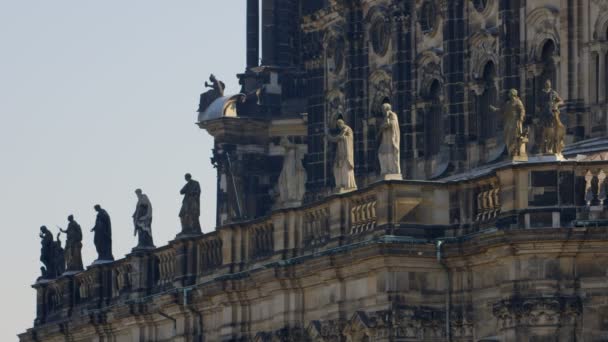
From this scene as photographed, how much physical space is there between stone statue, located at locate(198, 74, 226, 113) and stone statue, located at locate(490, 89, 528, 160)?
1089 inches

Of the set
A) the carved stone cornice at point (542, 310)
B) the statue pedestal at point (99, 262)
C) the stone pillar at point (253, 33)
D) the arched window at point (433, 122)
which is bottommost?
the carved stone cornice at point (542, 310)

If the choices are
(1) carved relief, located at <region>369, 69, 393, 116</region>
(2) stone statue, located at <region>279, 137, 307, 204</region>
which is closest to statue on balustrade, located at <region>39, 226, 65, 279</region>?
(2) stone statue, located at <region>279, 137, 307, 204</region>

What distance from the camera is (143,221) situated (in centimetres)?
9819

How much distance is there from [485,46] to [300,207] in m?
6.09

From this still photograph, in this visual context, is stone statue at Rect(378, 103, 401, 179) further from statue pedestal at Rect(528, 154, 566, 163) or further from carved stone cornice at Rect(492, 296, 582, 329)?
carved stone cornice at Rect(492, 296, 582, 329)

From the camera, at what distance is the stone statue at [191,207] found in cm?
9397

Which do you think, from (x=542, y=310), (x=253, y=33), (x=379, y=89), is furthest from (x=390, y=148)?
(x=253, y=33)

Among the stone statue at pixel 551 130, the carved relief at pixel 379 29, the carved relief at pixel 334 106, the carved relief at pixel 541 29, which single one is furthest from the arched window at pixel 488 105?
the stone statue at pixel 551 130

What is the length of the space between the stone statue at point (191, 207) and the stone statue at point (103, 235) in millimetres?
6770

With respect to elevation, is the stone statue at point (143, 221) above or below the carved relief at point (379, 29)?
below

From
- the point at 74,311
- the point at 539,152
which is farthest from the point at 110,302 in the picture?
the point at 539,152

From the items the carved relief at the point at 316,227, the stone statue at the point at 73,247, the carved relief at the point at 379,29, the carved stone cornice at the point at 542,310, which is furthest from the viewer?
the stone statue at the point at 73,247

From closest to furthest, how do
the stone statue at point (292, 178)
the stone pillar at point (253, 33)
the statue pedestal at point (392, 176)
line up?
the statue pedestal at point (392, 176) < the stone statue at point (292, 178) < the stone pillar at point (253, 33)

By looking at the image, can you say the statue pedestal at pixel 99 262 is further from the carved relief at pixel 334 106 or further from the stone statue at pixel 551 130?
the stone statue at pixel 551 130
